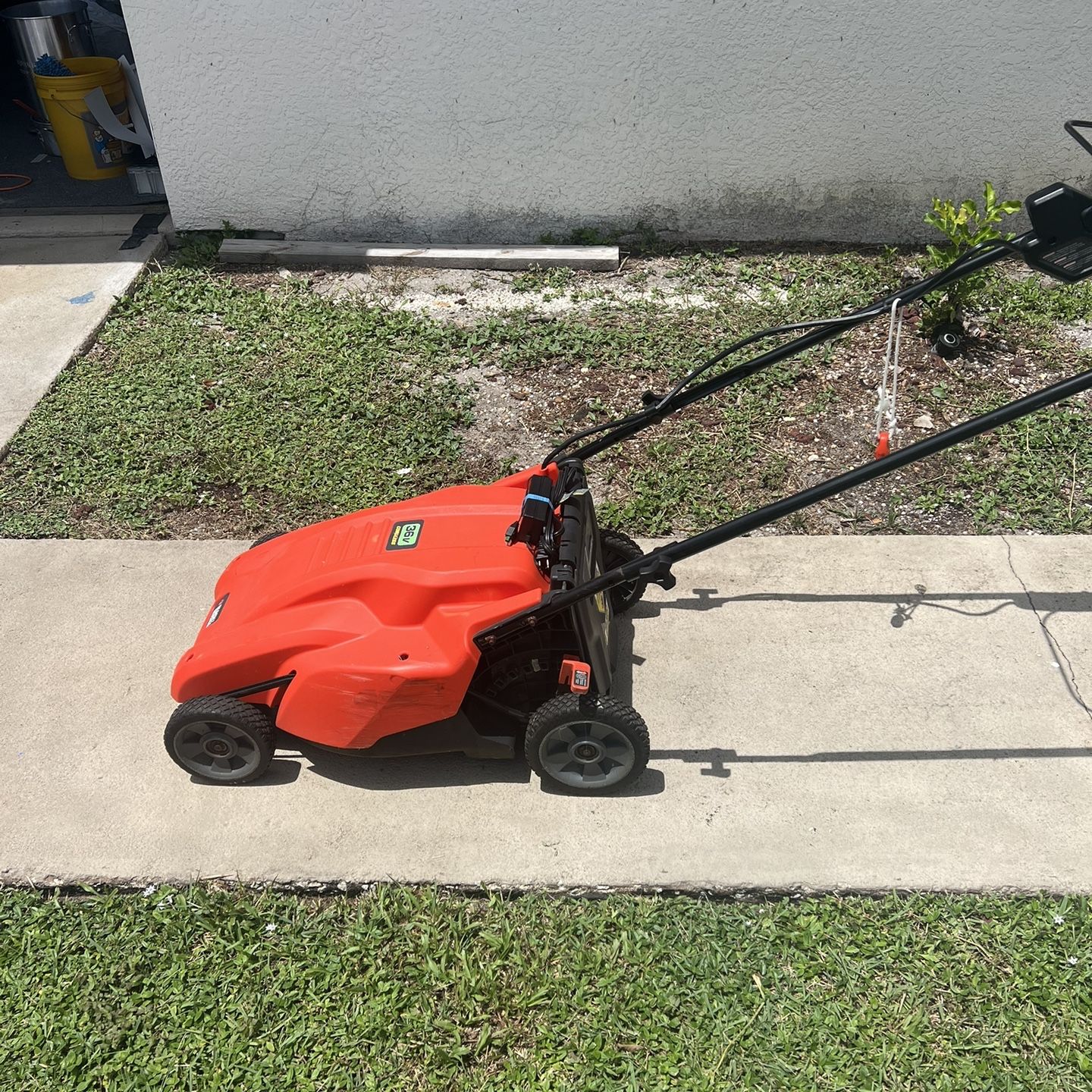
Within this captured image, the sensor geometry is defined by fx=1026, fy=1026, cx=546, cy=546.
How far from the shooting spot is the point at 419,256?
5539 millimetres

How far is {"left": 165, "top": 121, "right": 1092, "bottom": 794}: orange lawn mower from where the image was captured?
2627 mm

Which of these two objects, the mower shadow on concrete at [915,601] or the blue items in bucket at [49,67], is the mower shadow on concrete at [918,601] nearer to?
the mower shadow on concrete at [915,601]

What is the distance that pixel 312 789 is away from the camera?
2.92 m

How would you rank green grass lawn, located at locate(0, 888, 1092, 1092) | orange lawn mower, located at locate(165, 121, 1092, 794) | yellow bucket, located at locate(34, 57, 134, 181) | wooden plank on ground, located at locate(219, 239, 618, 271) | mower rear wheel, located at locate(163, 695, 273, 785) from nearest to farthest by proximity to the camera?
green grass lawn, located at locate(0, 888, 1092, 1092) → orange lawn mower, located at locate(165, 121, 1092, 794) → mower rear wheel, located at locate(163, 695, 273, 785) → wooden plank on ground, located at locate(219, 239, 618, 271) → yellow bucket, located at locate(34, 57, 134, 181)

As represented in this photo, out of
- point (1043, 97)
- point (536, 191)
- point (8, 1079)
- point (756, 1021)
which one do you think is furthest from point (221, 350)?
point (1043, 97)

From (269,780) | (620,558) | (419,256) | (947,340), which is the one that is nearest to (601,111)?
(419,256)

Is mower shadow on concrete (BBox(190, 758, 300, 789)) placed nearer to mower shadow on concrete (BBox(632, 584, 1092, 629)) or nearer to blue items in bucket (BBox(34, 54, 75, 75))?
mower shadow on concrete (BBox(632, 584, 1092, 629))

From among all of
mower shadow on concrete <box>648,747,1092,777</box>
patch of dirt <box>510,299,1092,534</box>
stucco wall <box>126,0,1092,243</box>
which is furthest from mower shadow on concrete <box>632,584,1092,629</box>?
stucco wall <box>126,0,1092,243</box>

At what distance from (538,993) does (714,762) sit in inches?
32.9

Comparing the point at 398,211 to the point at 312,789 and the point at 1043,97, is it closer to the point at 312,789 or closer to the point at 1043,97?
the point at 1043,97

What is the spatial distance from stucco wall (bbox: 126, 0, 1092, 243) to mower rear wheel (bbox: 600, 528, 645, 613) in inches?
116

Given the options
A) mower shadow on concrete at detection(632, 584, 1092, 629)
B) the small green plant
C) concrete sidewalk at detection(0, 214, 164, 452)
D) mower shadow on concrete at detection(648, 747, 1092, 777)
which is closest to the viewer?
mower shadow on concrete at detection(648, 747, 1092, 777)

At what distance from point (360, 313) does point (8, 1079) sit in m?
3.70

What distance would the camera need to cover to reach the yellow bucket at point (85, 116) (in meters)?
6.26
